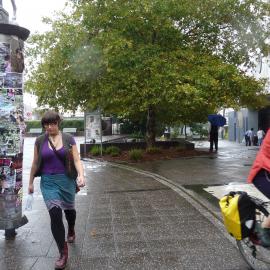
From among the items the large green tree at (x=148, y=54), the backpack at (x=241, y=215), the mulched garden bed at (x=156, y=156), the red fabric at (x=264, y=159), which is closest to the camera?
the red fabric at (x=264, y=159)

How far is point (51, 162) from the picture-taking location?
213 inches

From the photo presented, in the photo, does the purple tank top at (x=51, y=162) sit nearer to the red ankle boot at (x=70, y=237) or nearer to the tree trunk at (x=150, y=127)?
the red ankle boot at (x=70, y=237)

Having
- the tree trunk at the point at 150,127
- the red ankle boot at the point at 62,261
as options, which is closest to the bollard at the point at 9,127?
the red ankle boot at the point at 62,261

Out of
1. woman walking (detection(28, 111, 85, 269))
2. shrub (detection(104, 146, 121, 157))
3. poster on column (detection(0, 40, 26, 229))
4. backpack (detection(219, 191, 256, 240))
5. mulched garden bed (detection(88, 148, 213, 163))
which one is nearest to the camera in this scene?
backpack (detection(219, 191, 256, 240))

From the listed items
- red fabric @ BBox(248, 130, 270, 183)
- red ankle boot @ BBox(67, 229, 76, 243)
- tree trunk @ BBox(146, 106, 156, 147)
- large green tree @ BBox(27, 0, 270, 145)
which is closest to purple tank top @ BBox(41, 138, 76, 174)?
red ankle boot @ BBox(67, 229, 76, 243)

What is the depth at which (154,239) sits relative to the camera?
6.16 meters

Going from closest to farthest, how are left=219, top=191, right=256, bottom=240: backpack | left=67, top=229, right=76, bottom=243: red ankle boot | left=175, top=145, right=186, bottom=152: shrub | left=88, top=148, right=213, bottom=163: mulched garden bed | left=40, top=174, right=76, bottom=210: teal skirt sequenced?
left=219, top=191, right=256, bottom=240: backpack
left=40, top=174, right=76, bottom=210: teal skirt
left=67, top=229, right=76, bottom=243: red ankle boot
left=88, top=148, right=213, bottom=163: mulched garden bed
left=175, top=145, right=186, bottom=152: shrub

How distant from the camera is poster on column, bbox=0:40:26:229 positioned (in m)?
6.39

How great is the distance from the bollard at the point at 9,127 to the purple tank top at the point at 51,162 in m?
1.20

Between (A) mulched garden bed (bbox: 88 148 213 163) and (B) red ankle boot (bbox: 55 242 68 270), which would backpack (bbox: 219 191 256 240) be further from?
(A) mulched garden bed (bbox: 88 148 213 163)

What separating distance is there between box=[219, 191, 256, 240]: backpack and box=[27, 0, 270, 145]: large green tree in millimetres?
12120

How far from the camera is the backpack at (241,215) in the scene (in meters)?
4.59

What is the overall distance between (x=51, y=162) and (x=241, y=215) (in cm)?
213

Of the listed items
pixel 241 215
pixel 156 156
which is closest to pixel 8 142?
pixel 241 215
